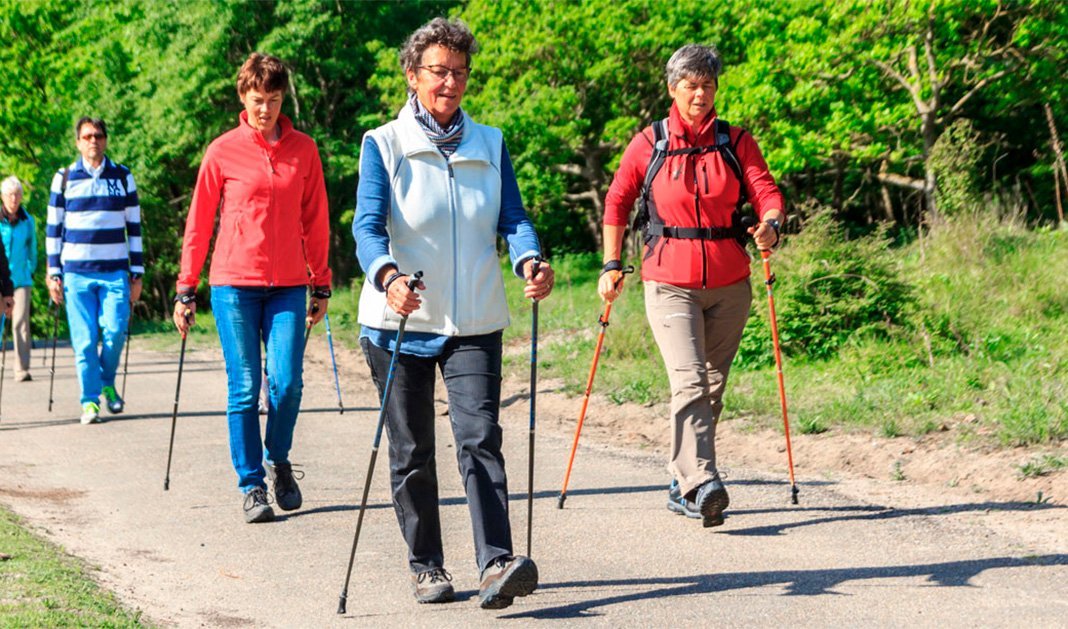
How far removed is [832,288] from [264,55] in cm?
650

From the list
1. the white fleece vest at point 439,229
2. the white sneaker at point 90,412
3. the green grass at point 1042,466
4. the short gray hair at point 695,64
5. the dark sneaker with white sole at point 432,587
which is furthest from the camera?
the white sneaker at point 90,412

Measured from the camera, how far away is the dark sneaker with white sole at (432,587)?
569 cm

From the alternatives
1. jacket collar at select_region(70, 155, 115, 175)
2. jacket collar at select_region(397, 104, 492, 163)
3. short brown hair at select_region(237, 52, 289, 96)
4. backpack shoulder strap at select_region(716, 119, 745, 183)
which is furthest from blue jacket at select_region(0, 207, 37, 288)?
jacket collar at select_region(397, 104, 492, 163)

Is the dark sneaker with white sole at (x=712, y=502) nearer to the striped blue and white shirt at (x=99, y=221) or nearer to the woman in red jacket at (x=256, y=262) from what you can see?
the woman in red jacket at (x=256, y=262)

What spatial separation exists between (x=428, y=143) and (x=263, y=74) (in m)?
2.12

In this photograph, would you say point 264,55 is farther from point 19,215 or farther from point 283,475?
point 19,215

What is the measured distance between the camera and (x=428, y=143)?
5.59 metres

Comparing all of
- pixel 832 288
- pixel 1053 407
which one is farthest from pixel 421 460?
pixel 832 288

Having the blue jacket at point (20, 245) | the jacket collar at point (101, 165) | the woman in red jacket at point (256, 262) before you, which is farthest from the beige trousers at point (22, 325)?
the woman in red jacket at point (256, 262)

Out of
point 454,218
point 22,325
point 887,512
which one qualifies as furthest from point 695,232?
point 22,325

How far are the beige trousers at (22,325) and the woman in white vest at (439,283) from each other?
10.1m

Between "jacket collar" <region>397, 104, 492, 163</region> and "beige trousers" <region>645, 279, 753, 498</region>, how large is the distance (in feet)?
5.92

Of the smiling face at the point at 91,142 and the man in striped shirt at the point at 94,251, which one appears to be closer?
the smiling face at the point at 91,142

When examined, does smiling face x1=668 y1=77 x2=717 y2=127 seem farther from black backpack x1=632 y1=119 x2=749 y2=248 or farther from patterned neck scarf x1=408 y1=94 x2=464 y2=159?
patterned neck scarf x1=408 y1=94 x2=464 y2=159
